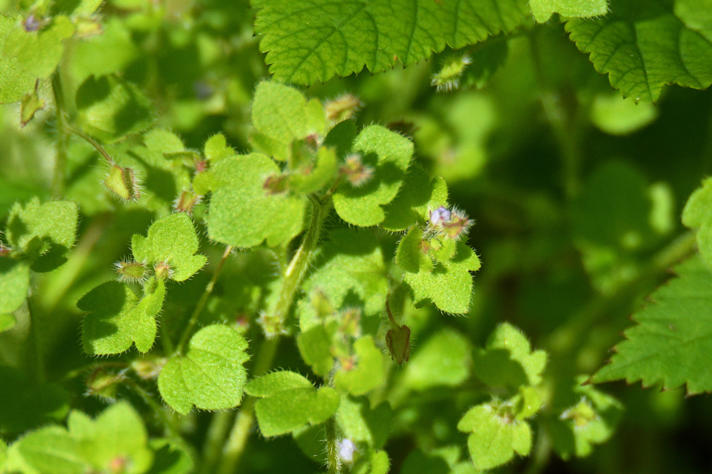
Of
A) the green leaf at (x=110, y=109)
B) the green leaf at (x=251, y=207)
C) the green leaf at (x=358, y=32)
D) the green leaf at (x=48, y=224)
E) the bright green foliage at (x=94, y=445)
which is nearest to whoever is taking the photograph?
the bright green foliage at (x=94, y=445)

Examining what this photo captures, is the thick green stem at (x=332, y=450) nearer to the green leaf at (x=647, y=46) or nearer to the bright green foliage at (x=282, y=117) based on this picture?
the bright green foliage at (x=282, y=117)

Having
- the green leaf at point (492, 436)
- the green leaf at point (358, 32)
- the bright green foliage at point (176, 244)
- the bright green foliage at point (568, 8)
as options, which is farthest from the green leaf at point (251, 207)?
the bright green foliage at point (568, 8)

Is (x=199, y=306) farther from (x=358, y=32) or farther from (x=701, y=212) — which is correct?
(x=701, y=212)

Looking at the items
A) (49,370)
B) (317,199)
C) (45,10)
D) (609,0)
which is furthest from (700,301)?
(49,370)

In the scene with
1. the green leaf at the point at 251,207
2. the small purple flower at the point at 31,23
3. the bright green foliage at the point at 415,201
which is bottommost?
the bright green foliage at the point at 415,201

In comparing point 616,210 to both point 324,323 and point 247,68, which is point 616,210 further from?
point 324,323

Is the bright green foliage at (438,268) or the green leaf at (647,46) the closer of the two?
the bright green foliage at (438,268)

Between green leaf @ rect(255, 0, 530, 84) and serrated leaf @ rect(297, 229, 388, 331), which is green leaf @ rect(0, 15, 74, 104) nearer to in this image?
green leaf @ rect(255, 0, 530, 84)
